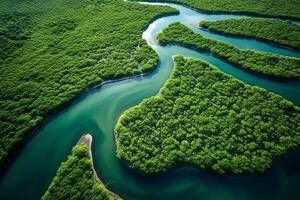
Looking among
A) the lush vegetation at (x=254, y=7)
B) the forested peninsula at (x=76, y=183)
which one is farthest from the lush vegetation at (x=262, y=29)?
the forested peninsula at (x=76, y=183)

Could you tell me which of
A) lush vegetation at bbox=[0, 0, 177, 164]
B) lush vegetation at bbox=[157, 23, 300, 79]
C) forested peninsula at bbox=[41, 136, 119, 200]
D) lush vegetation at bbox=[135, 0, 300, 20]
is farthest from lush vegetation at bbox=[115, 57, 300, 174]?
lush vegetation at bbox=[135, 0, 300, 20]

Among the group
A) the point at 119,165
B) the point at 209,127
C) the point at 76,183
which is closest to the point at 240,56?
the point at 209,127

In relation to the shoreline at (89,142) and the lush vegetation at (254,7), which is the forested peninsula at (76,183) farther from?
the lush vegetation at (254,7)

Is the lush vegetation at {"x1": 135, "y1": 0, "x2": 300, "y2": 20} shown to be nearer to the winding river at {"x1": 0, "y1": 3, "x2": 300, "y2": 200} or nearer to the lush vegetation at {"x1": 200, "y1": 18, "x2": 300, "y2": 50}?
the lush vegetation at {"x1": 200, "y1": 18, "x2": 300, "y2": 50}

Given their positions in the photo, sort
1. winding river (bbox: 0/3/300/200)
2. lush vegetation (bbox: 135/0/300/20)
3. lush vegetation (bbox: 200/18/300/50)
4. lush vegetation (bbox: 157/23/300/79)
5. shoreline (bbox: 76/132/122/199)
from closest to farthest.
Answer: winding river (bbox: 0/3/300/200) → shoreline (bbox: 76/132/122/199) → lush vegetation (bbox: 157/23/300/79) → lush vegetation (bbox: 200/18/300/50) → lush vegetation (bbox: 135/0/300/20)

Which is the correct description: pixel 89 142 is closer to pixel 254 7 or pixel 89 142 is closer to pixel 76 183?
pixel 76 183

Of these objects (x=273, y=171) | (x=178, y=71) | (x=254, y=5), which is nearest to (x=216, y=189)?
(x=273, y=171)
